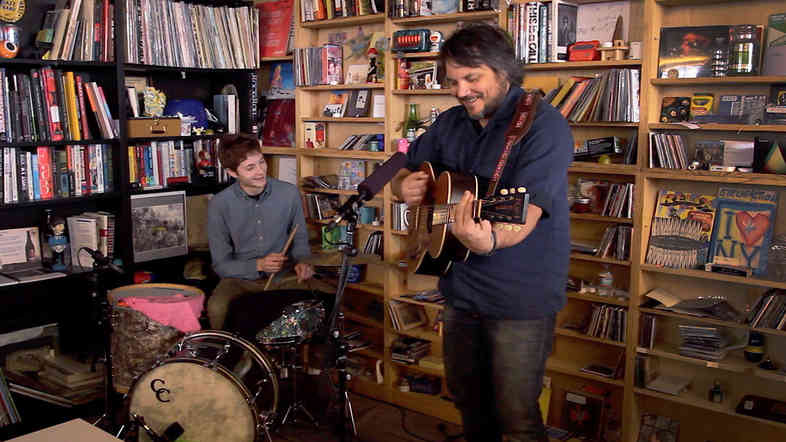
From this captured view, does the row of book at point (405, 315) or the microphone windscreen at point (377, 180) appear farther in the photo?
the row of book at point (405, 315)

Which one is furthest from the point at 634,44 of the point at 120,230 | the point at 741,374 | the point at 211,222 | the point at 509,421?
the point at 120,230

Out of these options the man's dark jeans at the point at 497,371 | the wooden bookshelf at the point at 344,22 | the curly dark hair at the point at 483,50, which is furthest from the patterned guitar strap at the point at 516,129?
the wooden bookshelf at the point at 344,22

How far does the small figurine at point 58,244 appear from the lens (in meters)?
3.49

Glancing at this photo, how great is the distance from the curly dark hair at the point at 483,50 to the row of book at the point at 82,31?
2.12 meters

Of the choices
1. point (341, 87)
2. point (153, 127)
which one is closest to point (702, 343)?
point (341, 87)

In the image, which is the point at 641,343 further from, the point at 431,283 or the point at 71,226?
the point at 71,226

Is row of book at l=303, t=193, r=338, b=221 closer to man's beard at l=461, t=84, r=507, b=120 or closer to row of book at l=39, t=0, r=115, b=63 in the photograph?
row of book at l=39, t=0, r=115, b=63

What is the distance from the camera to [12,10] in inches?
127

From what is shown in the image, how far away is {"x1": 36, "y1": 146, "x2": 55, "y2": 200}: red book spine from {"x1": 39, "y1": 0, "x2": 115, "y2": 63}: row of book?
429 mm

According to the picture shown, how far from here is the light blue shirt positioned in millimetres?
3393

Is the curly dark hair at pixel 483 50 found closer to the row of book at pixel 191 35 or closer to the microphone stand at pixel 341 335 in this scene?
the microphone stand at pixel 341 335

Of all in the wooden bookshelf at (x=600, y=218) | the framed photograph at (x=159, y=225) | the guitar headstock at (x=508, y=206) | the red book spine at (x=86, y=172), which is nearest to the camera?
the guitar headstock at (x=508, y=206)

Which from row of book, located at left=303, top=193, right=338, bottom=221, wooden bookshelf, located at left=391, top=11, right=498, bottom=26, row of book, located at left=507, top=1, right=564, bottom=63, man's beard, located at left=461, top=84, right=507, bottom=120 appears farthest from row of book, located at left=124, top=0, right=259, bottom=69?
man's beard, located at left=461, top=84, right=507, bottom=120

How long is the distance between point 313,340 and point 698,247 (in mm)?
1602
